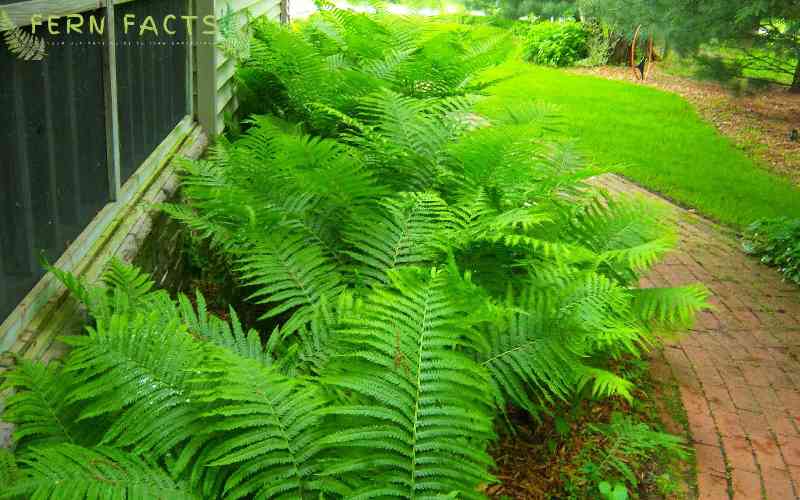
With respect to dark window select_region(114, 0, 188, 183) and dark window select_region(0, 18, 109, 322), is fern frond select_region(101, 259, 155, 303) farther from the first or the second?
dark window select_region(114, 0, 188, 183)

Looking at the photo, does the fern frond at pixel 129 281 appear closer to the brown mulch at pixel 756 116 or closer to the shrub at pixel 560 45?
the brown mulch at pixel 756 116

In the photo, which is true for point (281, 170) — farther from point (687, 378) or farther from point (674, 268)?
point (674, 268)

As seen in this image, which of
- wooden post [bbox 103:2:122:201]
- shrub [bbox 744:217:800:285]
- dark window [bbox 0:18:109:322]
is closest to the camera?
dark window [bbox 0:18:109:322]

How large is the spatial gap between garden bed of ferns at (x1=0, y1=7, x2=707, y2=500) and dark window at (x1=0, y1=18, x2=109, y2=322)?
17 cm

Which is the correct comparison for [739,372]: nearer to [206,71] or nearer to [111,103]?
[111,103]

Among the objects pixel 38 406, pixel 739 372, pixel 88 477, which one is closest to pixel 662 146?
pixel 739 372

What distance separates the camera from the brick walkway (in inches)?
128

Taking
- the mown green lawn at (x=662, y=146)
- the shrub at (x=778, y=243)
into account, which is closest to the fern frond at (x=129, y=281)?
the mown green lawn at (x=662, y=146)

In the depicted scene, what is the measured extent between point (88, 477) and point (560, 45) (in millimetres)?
15491

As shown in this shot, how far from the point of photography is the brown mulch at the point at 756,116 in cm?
911

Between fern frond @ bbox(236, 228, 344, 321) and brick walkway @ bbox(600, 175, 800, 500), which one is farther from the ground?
fern frond @ bbox(236, 228, 344, 321)

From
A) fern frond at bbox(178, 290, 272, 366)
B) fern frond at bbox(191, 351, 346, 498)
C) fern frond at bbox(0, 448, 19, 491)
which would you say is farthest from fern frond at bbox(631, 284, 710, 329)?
fern frond at bbox(0, 448, 19, 491)

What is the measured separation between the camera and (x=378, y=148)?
13.3 ft

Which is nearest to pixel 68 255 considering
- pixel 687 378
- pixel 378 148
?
pixel 378 148
